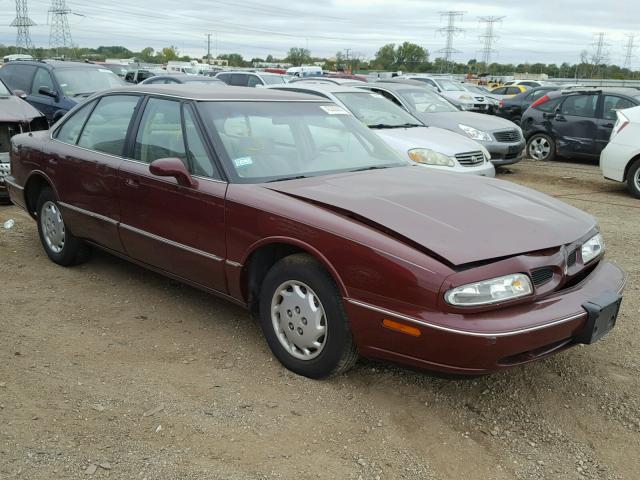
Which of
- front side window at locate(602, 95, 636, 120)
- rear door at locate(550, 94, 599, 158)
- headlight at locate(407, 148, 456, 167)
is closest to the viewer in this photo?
headlight at locate(407, 148, 456, 167)

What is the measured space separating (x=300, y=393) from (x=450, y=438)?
2.74 feet

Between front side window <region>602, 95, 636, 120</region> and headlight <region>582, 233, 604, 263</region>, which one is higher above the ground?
front side window <region>602, 95, 636, 120</region>

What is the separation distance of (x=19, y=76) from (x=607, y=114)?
37.0 ft

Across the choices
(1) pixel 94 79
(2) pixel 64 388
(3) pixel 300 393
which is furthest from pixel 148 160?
(1) pixel 94 79

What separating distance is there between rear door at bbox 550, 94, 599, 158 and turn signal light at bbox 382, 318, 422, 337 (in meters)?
10.6

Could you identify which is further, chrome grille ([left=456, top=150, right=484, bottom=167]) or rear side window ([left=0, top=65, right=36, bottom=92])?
rear side window ([left=0, top=65, right=36, bottom=92])

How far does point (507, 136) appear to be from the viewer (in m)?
11.0

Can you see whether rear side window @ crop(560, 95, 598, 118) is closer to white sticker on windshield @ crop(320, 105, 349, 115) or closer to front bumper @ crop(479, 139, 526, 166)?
front bumper @ crop(479, 139, 526, 166)

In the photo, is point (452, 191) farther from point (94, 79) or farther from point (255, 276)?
point (94, 79)

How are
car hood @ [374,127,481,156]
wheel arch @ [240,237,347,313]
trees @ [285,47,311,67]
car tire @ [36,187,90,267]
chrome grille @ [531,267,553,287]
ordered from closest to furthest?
chrome grille @ [531,267,553,287] → wheel arch @ [240,237,347,313] → car tire @ [36,187,90,267] → car hood @ [374,127,481,156] → trees @ [285,47,311,67]

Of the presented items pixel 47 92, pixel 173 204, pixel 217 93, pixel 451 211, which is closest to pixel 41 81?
pixel 47 92

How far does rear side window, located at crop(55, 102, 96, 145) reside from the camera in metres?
5.18

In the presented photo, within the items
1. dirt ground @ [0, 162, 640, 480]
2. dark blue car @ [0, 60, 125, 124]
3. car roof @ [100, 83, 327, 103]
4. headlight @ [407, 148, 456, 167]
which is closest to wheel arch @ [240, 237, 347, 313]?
dirt ground @ [0, 162, 640, 480]

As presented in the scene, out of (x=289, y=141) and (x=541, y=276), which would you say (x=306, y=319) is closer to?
(x=541, y=276)
